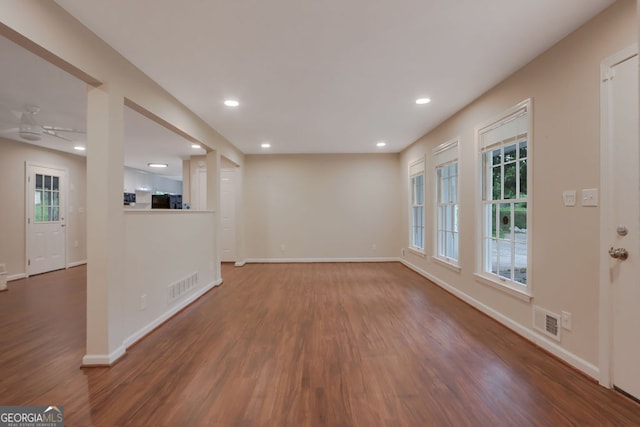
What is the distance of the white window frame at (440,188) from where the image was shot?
12.9 ft

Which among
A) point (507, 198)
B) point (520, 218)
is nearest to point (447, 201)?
point (507, 198)

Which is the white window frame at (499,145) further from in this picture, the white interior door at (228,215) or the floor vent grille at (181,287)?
the white interior door at (228,215)

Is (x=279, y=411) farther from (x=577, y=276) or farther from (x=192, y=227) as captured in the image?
(x=192, y=227)

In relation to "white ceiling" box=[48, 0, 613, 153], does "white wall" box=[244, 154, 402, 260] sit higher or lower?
lower

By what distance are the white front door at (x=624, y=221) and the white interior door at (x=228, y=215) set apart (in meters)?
6.22

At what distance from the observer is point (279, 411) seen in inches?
64.7

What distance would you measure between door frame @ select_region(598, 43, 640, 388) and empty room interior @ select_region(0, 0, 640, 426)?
0.01 metres

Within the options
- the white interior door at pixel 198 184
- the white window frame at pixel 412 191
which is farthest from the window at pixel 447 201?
the white interior door at pixel 198 184

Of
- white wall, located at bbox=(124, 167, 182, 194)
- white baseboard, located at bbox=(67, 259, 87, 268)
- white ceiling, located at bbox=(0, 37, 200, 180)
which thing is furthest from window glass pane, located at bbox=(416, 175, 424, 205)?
white wall, located at bbox=(124, 167, 182, 194)

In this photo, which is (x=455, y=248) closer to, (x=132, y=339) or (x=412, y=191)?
(x=412, y=191)

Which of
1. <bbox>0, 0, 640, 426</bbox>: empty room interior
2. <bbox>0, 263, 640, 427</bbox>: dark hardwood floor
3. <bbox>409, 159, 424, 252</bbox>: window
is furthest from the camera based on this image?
<bbox>409, 159, 424, 252</bbox>: window

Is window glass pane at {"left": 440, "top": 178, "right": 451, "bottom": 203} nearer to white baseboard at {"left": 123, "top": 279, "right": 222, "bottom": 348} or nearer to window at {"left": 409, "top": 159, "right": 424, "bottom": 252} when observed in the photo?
window at {"left": 409, "top": 159, "right": 424, "bottom": 252}

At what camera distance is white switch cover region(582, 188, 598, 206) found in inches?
76.3

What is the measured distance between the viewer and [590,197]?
1976 millimetres
